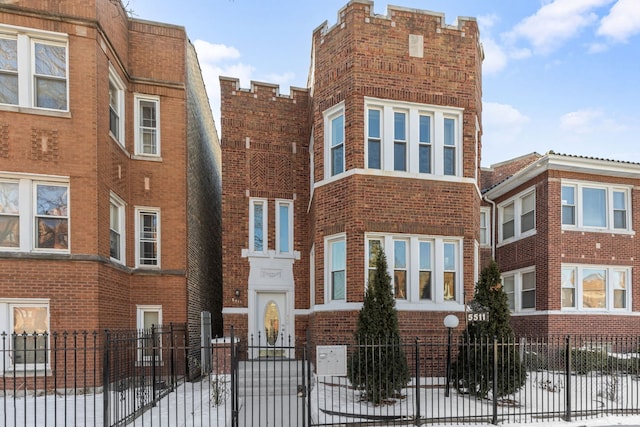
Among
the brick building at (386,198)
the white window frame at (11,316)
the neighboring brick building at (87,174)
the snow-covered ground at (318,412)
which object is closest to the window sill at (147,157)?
the neighboring brick building at (87,174)

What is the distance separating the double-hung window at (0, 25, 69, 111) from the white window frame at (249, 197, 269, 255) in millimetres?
5652

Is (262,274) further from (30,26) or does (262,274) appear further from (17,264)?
(30,26)

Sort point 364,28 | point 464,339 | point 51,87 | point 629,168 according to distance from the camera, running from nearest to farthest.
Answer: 1. point 464,339
2. point 51,87
3. point 364,28
4. point 629,168

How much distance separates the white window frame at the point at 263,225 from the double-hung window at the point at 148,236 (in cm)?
274

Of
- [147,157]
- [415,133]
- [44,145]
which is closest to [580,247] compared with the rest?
[415,133]

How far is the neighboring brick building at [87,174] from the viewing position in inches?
369

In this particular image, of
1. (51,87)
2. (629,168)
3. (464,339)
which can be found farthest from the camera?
(629,168)

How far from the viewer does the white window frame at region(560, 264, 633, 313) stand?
46.4ft

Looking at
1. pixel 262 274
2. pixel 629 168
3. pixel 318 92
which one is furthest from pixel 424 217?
pixel 629 168

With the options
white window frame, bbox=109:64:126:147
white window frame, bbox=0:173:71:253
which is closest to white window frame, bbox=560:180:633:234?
white window frame, bbox=109:64:126:147

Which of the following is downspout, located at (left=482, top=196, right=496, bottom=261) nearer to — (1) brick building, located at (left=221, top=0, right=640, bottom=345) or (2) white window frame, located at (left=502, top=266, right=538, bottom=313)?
(2) white window frame, located at (left=502, top=266, right=538, bottom=313)

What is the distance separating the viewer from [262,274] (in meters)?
13.0

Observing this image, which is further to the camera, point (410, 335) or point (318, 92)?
point (318, 92)

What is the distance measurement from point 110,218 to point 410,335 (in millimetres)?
8254
